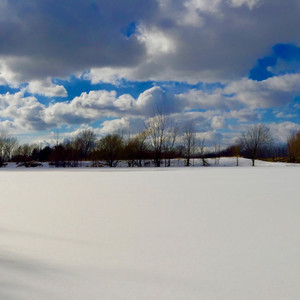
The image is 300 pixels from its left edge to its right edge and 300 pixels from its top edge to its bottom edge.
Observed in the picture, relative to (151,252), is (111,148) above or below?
above

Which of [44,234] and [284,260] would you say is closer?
[284,260]

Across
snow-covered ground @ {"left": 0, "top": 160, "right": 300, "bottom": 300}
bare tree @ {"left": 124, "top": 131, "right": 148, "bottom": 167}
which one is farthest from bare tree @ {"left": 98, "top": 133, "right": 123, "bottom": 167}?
snow-covered ground @ {"left": 0, "top": 160, "right": 300, "bottom": 300}

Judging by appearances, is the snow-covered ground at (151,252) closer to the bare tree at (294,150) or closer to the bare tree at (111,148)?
the bare tree at (111,148)

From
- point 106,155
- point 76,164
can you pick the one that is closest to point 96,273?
point 106,155

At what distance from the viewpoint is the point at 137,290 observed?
137 cm

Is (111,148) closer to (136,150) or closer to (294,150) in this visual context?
(136,150)

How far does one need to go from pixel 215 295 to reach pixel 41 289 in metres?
0.91

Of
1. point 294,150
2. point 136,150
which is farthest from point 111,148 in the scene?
Result: point 294,150

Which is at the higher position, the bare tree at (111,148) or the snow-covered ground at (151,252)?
the bare tree at (111,148)

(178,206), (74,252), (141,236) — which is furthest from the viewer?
(178,206)

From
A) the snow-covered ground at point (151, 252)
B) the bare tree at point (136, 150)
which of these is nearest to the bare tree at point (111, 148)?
the bare tree at point (136, 150)

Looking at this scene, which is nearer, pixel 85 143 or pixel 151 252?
pixel 151 252

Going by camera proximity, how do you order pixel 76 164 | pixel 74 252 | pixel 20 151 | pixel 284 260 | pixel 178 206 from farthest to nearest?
1. pixel 20 151
2. pixel 76 164
3. pixel 178 206
4. pixel 74 252
5. pixel 284 260

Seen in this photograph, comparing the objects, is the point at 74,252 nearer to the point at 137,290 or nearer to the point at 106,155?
the point at 137,290
